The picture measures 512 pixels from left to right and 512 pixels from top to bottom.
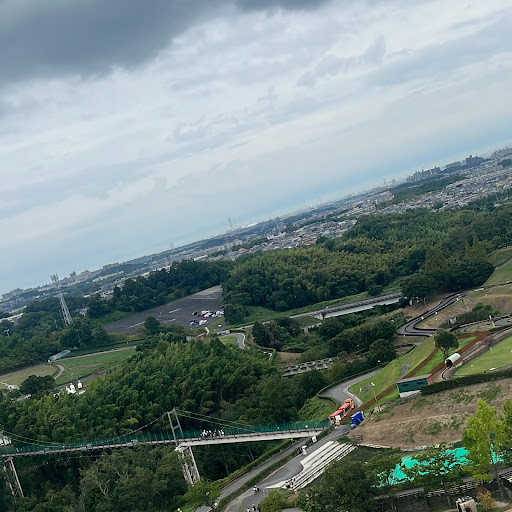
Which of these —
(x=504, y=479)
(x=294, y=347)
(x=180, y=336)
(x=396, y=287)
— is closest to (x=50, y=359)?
(x=180, y=336)

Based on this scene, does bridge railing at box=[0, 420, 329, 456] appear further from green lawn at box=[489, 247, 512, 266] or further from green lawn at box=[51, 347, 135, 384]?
green lawn at box=[489, 247, 512, 266]

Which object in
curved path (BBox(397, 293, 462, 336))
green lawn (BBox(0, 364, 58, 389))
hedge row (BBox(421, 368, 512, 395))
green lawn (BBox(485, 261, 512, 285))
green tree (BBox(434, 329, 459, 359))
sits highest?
green lawn (BBox(0, 364, 58, 389))

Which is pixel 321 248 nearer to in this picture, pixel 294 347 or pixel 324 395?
pixel 294 347

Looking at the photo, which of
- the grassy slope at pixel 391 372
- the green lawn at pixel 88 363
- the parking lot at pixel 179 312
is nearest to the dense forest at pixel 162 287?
the parking lot at pixel 179 312

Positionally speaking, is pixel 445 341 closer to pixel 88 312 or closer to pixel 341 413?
pixel 341 413

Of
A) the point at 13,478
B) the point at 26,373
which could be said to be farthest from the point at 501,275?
the point at 26,373

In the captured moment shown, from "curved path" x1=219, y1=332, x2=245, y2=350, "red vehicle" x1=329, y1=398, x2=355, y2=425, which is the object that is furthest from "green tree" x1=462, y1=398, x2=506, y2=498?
"curved path" x1=219, y1=332, x2=245, y2=350
